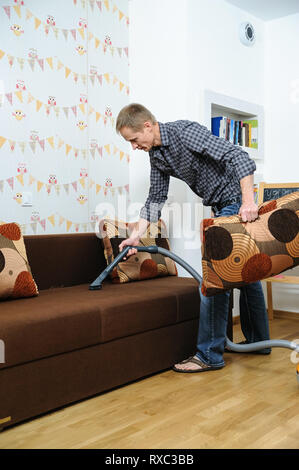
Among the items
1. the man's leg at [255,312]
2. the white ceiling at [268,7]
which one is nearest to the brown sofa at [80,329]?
the man's leg at [255,312]

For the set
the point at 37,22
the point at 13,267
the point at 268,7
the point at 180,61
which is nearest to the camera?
the point at 13,267

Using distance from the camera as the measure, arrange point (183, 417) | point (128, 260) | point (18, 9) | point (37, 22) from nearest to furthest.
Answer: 1. point (183, 417)
2. point (128, 260)
3. point (18, 9)
4. point (37, 22)

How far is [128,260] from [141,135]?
2.55 ft

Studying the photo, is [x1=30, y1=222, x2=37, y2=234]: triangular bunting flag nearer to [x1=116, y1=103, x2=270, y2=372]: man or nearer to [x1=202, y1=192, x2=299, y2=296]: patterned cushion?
[x1=116, y1=103, x2=270, y2=372]: man

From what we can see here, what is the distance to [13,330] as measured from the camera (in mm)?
1835

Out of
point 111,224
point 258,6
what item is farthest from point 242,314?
point 258,6

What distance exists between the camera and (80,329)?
82.4 inches

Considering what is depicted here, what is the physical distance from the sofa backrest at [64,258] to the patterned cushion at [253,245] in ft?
3.28

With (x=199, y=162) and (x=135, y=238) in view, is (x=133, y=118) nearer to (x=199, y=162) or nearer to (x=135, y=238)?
(x=199, y=162)

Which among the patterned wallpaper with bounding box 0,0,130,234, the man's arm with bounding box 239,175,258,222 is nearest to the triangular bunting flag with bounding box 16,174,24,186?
the patterned wallpaper with bounding box 0,0,130,234

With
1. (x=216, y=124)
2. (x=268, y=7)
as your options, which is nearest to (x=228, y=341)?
(x=216, y=124)

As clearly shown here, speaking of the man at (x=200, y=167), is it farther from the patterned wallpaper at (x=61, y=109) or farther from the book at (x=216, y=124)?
the book at (x=216, y=124)

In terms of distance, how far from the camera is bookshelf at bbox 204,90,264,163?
141 inches

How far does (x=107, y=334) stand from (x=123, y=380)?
264 millimetres
